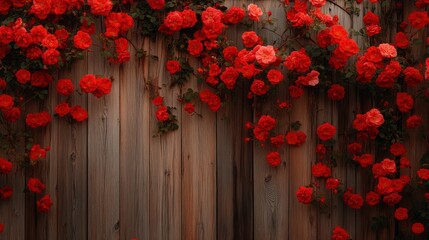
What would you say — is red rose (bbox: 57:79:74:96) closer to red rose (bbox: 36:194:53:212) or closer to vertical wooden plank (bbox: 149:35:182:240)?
vertical wooden plank (bbox: 149:35:182:240)

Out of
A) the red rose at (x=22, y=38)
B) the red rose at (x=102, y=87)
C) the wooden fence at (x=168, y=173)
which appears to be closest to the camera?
the red rose at (x=22, y=38)

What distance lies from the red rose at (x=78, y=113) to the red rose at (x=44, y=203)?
427 mm

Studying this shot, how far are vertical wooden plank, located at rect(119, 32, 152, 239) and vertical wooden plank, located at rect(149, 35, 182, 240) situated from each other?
31mm

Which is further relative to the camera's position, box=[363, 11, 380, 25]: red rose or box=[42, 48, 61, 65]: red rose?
box=[363, 11, 380, 25]: red rose

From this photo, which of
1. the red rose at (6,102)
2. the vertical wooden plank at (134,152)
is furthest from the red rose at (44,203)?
the red rose at (6,102)

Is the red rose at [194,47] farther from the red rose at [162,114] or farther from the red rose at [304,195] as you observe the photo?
the red rose at [304,195]

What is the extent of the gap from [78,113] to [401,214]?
172cm

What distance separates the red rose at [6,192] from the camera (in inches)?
119

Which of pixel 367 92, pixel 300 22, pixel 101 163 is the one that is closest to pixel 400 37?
pixel 367 92

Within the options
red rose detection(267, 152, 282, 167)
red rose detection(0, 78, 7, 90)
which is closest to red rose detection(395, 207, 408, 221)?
red rose detection(267, 152, 282, 167)

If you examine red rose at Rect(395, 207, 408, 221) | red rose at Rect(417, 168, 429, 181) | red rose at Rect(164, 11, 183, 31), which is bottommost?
red rose at Rect(395, 207, 408, 221)

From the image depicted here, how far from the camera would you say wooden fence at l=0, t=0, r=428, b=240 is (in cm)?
307

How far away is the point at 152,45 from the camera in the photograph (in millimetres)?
3088

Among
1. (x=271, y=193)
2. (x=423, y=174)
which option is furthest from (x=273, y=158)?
(x=423, y=174)
